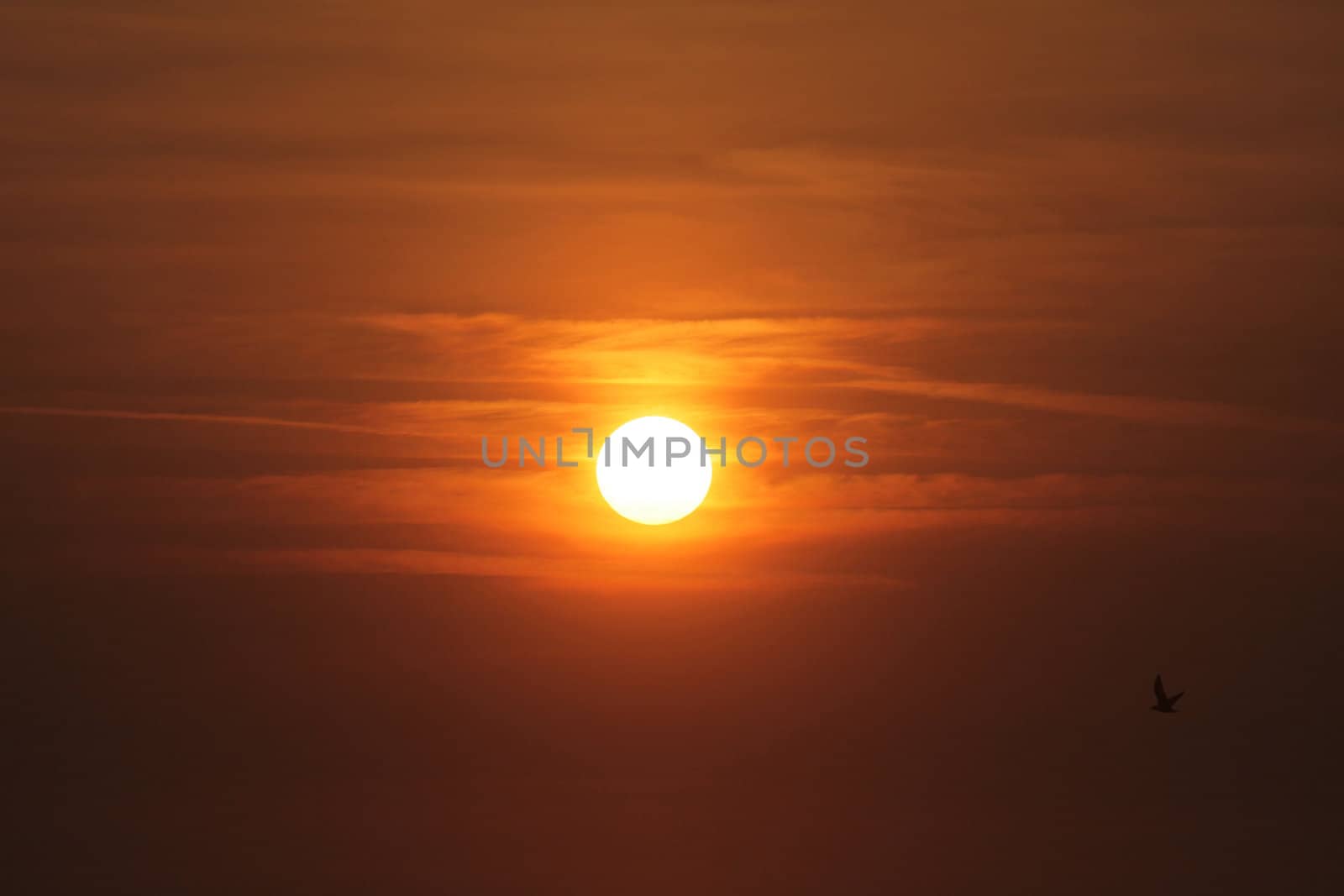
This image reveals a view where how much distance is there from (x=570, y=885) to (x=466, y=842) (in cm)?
2466

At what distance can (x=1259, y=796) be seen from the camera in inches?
7726

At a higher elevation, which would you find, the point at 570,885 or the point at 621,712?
the point at 621,712

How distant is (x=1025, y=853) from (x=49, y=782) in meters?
84.4

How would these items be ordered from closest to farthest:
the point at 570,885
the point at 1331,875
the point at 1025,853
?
1. the point at 1331,875
2. the point at 570,885
3. the point at 1025,853

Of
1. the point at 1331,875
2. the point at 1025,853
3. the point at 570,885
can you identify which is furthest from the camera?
the point at 1025,853

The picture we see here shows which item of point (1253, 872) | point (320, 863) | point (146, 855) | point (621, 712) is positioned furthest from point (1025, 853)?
point (146, 855)

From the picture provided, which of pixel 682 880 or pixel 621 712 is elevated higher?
pixel 621 712

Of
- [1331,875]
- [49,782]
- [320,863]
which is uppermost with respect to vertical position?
[49,782]

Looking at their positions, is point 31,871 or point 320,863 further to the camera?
point 320,863

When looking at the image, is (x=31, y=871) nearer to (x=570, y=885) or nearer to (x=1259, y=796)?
(x=570, y=885)

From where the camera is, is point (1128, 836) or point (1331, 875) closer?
point (1331, 875)

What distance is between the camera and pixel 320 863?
587 feet

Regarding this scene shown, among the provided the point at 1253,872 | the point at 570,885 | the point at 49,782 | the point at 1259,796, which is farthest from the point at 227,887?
the point at 1259,796

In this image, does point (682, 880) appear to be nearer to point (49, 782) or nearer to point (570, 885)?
point (570, 885)
